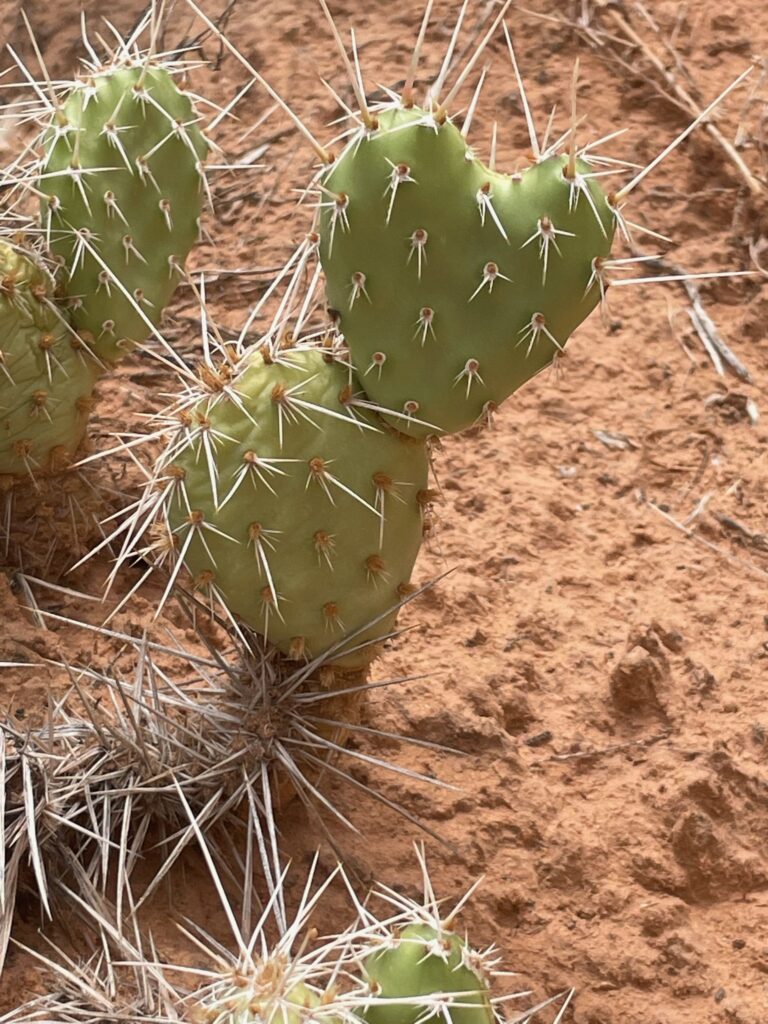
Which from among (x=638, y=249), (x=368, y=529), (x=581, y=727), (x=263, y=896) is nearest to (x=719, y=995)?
(x=581, y=727)

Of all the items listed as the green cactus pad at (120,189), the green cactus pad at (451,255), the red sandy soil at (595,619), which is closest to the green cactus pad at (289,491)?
the green cactus pad at (451,255)

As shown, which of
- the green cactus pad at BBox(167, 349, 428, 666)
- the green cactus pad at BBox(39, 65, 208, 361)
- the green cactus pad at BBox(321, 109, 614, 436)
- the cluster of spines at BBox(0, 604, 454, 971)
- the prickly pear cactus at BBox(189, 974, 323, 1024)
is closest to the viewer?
the prickly pear cactus at BBox(189, 974, 323, 1024)

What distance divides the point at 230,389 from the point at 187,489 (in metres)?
0.14

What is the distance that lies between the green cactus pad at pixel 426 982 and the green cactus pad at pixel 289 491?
0.48 metres

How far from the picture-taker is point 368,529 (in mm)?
1819

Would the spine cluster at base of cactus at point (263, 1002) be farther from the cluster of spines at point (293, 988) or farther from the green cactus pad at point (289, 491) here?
the green cactus pad at point (289, 491)

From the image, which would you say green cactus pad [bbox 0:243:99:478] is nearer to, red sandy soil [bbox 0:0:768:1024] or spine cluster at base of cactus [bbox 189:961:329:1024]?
red sandy soil [bbox 0:0:768:1024]

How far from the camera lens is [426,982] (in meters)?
1.46

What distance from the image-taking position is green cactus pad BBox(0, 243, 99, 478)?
7.14 feet

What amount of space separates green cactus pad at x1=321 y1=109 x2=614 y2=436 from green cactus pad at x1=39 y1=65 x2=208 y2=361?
55cm

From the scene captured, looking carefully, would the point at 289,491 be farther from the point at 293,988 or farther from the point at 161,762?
the point at 293,988

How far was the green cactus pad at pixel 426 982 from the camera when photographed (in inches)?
57.6

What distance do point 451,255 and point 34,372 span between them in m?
0.83

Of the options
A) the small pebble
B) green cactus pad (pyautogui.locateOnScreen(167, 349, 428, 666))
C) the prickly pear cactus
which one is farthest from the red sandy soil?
the prickly pear cactus
